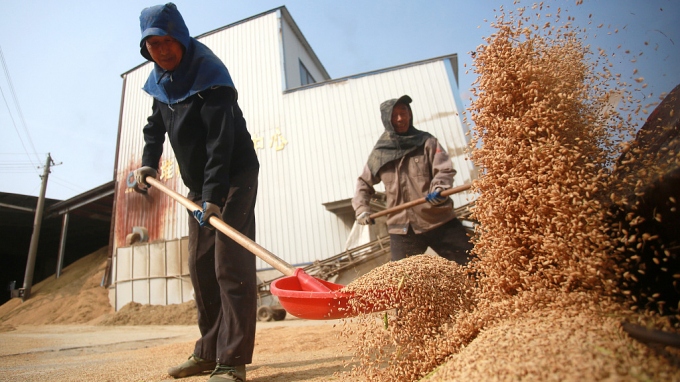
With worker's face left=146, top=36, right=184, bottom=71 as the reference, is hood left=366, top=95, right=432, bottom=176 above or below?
below

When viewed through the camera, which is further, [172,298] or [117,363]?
[172,298]

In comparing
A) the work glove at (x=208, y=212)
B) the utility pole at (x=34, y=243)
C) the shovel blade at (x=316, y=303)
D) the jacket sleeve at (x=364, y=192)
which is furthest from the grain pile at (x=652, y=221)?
the utility pole at (x=34, y=243)

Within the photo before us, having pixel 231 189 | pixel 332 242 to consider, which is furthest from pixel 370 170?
pixel 332 242

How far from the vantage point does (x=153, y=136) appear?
8.27 feet

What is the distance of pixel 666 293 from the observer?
101 centimetres

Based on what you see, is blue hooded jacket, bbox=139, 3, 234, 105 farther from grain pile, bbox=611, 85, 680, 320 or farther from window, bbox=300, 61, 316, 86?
window, bbox=300, 61, 316, 86

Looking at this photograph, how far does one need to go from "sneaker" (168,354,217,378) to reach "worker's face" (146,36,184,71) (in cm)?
161

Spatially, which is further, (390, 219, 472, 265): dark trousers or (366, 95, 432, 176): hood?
(366, 95, 432, 176): hood

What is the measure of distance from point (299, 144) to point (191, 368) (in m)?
8.24

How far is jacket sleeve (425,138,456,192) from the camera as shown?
2.74 metres

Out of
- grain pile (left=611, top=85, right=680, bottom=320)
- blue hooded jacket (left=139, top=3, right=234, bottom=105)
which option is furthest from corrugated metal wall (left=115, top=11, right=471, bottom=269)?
grain pile (left=611, top=85, right=680, bottom=320)

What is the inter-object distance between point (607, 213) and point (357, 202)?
228 cm

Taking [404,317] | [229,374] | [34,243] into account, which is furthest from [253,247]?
[34,243]

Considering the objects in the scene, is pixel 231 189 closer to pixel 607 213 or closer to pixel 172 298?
pixel 607 213
